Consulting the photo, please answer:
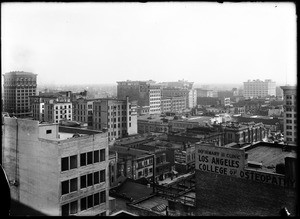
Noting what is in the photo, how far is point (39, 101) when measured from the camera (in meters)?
49.1

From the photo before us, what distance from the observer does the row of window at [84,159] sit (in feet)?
46.5

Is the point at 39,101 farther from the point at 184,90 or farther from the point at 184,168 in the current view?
the point at 184,90

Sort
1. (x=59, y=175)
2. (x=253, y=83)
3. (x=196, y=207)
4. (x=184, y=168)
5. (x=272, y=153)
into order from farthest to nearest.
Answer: (x=253, y=83)
(x=184, y=168)
(x=272, y=153)
(x=196, y=207)
(x=59, y=175)

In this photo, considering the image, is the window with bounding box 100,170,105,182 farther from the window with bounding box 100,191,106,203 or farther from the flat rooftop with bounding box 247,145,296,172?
the flat rooftop with bounding box 247,145,296,172

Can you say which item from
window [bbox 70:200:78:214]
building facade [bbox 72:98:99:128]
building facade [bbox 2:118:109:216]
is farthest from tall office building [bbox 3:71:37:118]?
window [bbox 70:200:78:214]

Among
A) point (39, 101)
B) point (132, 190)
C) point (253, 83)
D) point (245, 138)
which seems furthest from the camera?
point (253, 83)

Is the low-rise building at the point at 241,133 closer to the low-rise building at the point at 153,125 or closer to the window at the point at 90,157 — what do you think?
the low-rise building at the point at 153,125

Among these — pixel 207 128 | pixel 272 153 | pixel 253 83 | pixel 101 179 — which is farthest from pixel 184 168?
pixel 253 83

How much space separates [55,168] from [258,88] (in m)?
130

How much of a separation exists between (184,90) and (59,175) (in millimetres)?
89539

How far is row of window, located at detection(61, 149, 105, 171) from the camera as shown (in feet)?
46.5

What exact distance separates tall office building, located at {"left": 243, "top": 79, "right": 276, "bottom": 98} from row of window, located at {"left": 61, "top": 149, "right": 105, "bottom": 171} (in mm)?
123645

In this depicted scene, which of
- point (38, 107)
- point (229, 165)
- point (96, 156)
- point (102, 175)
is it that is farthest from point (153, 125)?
point (96, 156)

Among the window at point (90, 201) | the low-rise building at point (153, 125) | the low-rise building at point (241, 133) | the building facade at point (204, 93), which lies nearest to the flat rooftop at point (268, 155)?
the window at point (90, 201)
